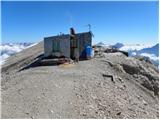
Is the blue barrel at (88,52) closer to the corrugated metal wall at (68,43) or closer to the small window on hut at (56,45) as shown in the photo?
the corrugated metal wall at (68,43)

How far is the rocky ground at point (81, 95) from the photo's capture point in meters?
12.7

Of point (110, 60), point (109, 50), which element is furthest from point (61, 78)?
point (109, 50)

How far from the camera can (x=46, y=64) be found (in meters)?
25.0

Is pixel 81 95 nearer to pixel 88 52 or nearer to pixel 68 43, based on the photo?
pixel 88 52

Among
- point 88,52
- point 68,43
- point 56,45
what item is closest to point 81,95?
point 88,52

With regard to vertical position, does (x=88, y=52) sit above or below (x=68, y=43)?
below

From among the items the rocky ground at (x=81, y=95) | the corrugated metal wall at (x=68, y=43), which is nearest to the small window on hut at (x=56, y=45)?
the corrugated metal wall at (x=68, y=43)

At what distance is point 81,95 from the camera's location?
48.6 ft

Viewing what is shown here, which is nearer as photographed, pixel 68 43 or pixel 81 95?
pixel 81 95

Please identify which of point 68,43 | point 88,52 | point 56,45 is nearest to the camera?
point 88,52

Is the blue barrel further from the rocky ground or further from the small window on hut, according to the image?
the rocky ground

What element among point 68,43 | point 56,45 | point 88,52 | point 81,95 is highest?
point 68,43

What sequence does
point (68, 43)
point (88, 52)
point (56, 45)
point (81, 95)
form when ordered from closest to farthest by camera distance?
point (81, 95) → point (88, 52) → point (68, 43) → point (56, 45)

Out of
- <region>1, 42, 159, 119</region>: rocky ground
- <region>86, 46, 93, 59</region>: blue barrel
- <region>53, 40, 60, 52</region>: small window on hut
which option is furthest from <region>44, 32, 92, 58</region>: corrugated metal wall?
<region>1, 42, 159, 119</region>: rocky ground
